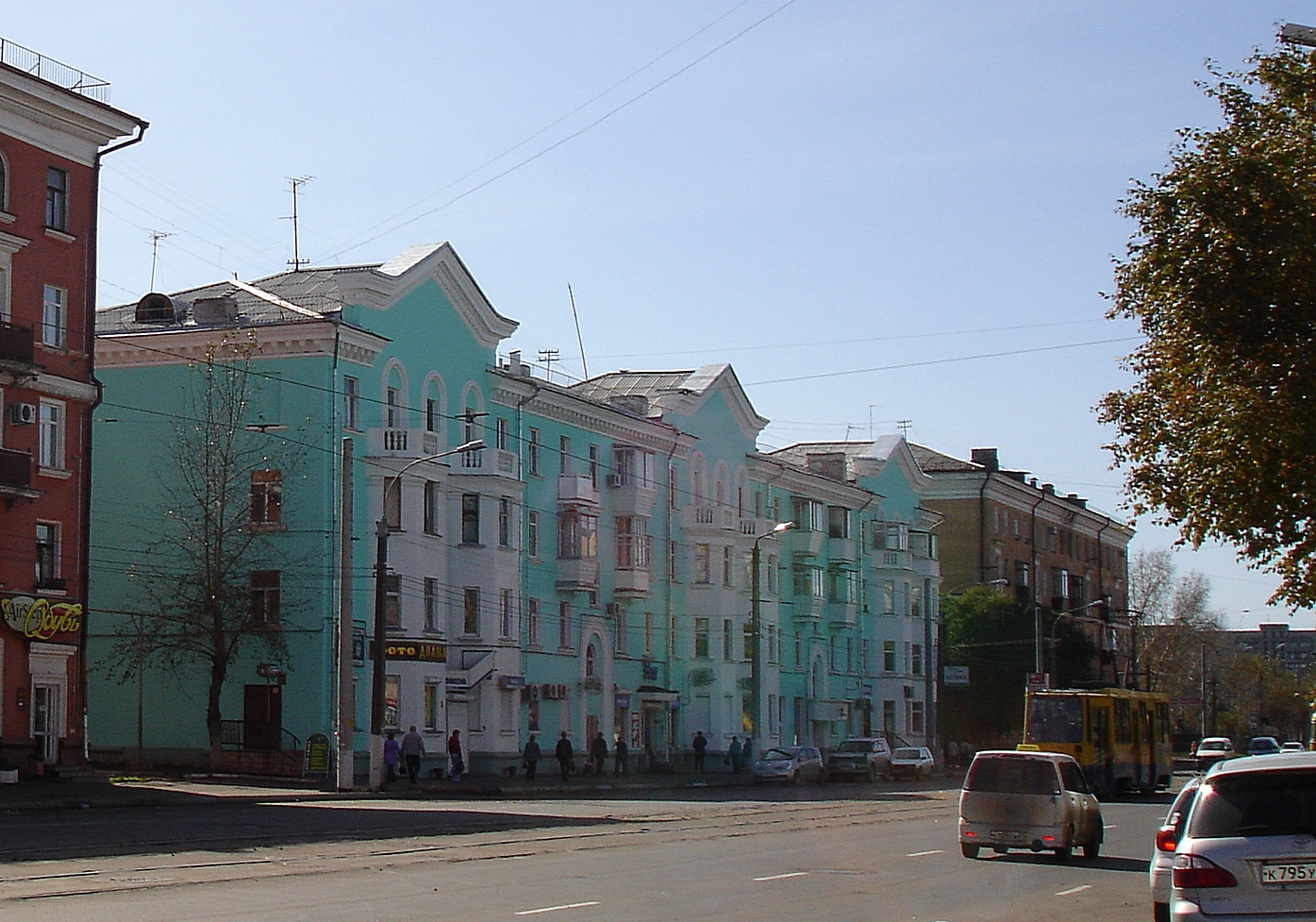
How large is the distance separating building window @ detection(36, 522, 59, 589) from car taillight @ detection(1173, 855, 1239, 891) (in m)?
33.3

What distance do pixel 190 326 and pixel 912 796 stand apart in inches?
931

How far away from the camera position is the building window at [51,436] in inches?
1602

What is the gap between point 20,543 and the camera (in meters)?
39.7

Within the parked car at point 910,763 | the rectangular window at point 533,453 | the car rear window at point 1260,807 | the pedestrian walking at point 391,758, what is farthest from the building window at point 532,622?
the car rear window at point 1260,807

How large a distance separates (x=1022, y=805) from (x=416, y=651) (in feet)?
92.3

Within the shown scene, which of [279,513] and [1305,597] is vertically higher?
[279,513]

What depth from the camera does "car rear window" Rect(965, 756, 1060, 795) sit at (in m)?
24.2

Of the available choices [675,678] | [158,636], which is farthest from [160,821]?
[675,678]

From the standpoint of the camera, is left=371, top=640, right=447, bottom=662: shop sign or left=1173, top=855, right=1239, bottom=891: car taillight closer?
left=1173, top=855, right=1239, bottom=891: car taillight

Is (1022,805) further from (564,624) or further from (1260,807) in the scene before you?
(564,624)

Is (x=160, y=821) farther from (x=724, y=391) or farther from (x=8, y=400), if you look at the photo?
(x=724, y=391)

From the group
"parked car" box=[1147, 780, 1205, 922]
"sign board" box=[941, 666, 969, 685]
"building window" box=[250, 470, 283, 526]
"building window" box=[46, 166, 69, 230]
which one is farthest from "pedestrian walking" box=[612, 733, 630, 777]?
"parked car" box=[1147, 780, 1205, 922]

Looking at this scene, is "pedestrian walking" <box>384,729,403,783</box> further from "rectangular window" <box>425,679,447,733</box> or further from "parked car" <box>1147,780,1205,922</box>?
"parked car" <box>1147,780,1205,922</box>

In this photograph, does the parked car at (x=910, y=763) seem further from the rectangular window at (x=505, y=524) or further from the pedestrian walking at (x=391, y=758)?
the pedestrian walking at (x=391, y=758)
